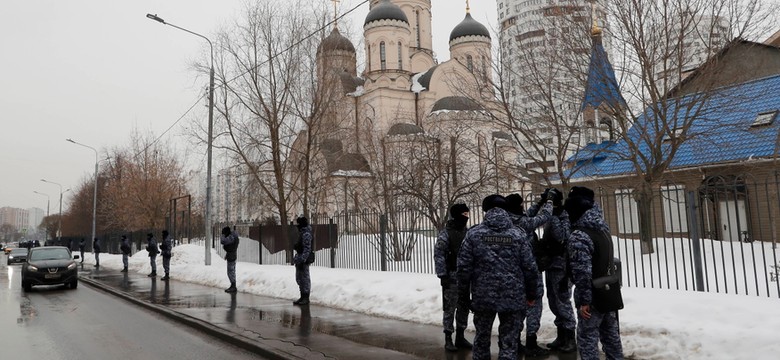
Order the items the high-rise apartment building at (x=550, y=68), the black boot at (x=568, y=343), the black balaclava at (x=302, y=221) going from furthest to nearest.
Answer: the high-rise apartment building at (x=550, y=68), the black balaclava at (x=302, y=221), the black boot at (x=568, y=343)

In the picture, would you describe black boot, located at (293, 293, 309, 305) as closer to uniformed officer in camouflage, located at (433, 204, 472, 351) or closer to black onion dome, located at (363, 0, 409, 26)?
uniformed officer in camouflage, located at (433, 204, 472, 351)

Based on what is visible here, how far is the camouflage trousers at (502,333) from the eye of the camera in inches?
187

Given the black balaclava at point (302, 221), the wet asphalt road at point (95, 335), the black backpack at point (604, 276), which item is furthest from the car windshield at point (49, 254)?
the black backpack at point (604, 276)

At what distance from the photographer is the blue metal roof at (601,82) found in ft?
46.9

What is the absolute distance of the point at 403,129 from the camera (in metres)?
30.9

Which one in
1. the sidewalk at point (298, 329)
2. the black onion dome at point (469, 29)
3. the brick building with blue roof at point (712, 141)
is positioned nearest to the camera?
the sidewalk at point (298, 329)

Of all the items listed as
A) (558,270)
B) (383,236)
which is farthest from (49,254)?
(558,270)

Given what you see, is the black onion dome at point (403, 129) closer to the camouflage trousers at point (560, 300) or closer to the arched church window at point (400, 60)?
the arched church window at point (400, 60)

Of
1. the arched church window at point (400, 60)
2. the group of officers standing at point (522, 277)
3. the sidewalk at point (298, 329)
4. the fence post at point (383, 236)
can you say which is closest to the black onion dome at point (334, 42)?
the fence post at point (383, 236)

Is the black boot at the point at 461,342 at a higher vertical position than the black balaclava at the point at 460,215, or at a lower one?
lower

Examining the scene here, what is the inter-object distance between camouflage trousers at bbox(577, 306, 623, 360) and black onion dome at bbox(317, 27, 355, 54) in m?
15.7

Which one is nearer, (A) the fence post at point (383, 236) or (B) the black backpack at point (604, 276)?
(B) the black backpack at point (604, 276)

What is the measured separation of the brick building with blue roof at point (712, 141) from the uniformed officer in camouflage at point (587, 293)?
480cm

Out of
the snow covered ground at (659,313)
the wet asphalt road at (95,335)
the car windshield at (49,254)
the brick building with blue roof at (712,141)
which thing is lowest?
the wet asphalt road at (95,335)
